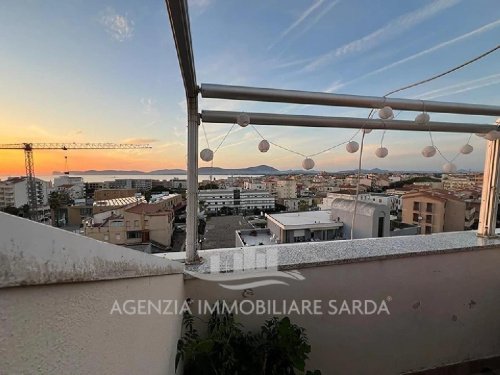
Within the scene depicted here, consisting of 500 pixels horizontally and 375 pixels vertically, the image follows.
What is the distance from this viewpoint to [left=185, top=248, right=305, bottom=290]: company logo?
1.50 metres

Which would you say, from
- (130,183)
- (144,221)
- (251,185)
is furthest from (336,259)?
(251,185)

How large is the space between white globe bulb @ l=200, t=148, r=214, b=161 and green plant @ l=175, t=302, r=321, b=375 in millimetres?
1003

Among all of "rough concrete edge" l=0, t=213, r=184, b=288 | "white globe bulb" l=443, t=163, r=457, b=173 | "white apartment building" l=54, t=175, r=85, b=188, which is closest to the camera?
"rough concrete edge" l=0, t=213, r=184, b=288

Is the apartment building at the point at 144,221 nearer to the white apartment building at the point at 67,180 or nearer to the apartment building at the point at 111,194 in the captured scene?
the apartment building at the point at 111,194

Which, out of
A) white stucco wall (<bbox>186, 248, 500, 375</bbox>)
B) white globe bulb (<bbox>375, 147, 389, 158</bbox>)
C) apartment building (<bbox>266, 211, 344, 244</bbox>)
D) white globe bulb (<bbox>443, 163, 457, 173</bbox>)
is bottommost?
apartment building (<bbox>266, 211, 344, 244</bbox>)

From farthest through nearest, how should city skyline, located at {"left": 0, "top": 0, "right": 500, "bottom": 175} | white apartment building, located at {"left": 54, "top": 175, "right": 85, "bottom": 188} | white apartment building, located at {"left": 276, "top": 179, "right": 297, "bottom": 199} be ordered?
white apartment building, located at {"left": 276, "top": 179, "right": 297, "bottom": 199} → white apartment building, located at {"left": 54, "top": 175, "right": 85, "bottom": 188} → city skyline, located at {"left": 0, "top": 0, "right": 500, "bottom": 175}

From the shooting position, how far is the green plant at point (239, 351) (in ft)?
4.23

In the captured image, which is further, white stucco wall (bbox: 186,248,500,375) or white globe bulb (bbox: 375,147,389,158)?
white globe bulb (bbox: 375,147,389,158)

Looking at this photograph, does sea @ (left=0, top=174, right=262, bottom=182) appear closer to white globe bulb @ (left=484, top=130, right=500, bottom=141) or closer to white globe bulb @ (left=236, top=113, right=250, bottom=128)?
white globe bulb @ (left=236, top=113, right=250, bottom=128)

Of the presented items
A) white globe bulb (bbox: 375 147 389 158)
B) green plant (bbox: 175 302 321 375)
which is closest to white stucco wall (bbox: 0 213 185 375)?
green plant (bbox: 175 302 321 375)

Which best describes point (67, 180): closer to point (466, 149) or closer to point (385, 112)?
point (385, 112)

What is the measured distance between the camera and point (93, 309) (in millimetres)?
545

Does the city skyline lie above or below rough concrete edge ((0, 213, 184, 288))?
above

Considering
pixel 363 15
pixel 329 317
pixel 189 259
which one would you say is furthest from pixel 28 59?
pixel 363 15
